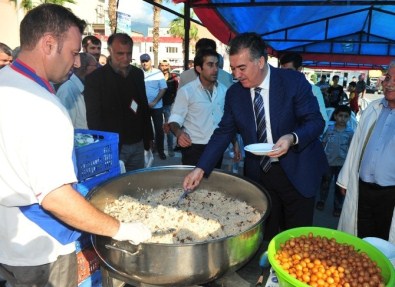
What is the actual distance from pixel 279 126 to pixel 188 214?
2.53ft

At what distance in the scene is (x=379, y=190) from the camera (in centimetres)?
225

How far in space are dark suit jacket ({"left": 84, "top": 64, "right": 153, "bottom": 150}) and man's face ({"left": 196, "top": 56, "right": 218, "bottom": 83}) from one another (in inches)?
27.4

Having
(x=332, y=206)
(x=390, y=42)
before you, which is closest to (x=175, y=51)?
(x=390, y=42)

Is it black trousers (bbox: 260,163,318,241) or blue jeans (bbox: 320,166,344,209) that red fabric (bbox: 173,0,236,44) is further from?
blue jeans (bbox: 320,166,344,209)

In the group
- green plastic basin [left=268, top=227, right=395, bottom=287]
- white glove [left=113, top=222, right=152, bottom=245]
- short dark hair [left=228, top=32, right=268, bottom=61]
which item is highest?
short dark hair [left=228, top=32, right=268, bottom=61]

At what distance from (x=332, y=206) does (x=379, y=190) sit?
2253mm

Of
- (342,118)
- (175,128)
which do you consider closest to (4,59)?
(175,128)

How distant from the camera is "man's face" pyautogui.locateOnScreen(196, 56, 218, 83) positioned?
3.07m

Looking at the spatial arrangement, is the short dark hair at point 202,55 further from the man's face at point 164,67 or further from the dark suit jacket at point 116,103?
the man's face at point 164,67

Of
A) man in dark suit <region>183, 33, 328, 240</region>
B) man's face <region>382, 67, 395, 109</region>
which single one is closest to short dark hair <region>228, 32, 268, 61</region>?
man in dark suit <region>183, 33, 328, 240</region>

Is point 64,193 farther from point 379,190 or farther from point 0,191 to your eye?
point 379,190

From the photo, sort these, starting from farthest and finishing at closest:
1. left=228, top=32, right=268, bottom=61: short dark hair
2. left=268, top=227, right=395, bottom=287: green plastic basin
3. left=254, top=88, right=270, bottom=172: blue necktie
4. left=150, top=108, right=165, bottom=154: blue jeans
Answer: left=150, top=108, right=165, bottom=154: blue jeans < left=254, top=88, right=270, bottom=172: blue necktie < left=228, top=32, right=268, bottom=61: short dark hair < left=268, top=227, right=395, bottom=287: green plastic basin

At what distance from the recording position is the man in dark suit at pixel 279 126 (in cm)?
191

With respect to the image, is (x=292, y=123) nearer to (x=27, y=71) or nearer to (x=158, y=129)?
(x=27, y=71)
